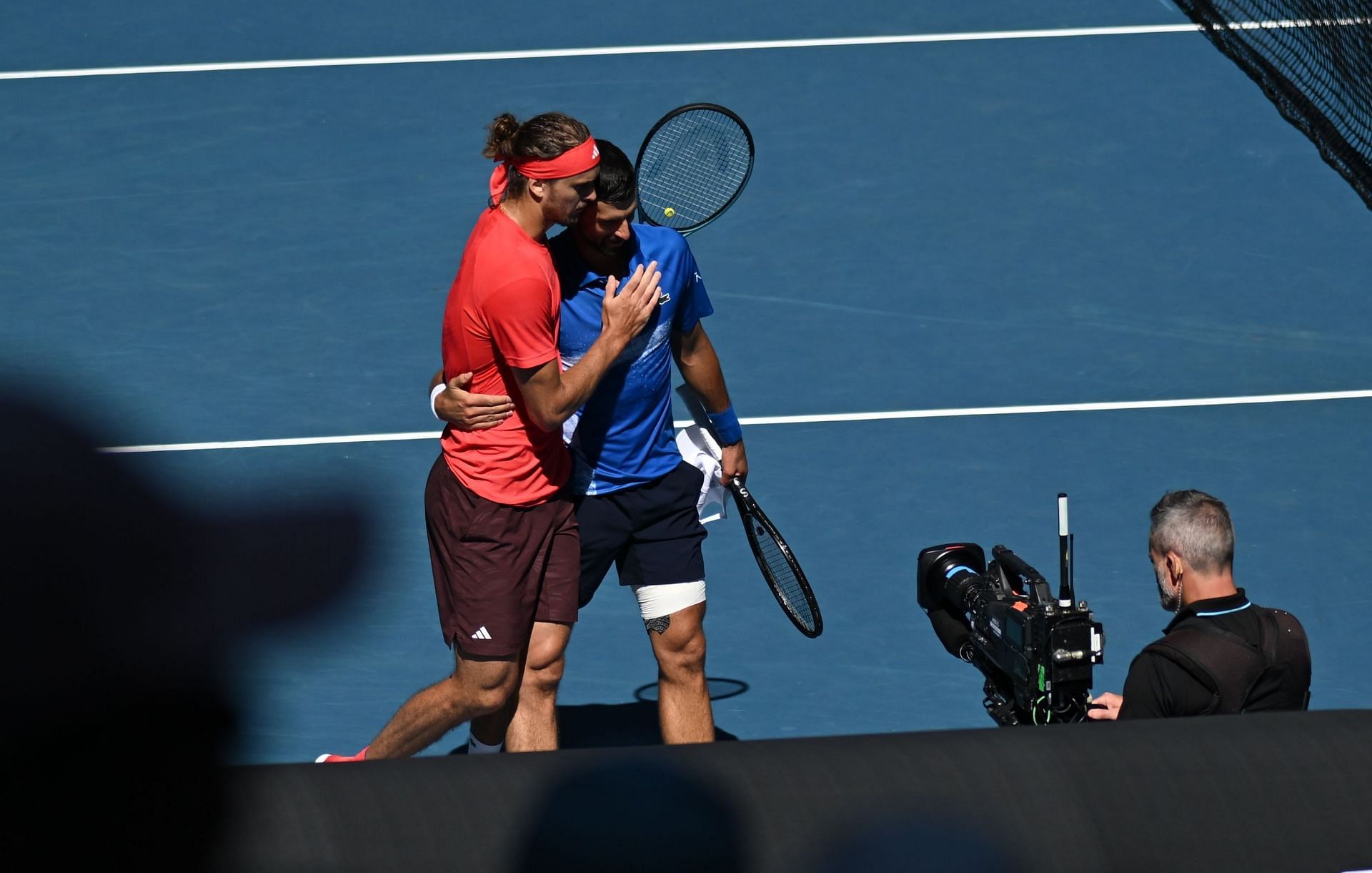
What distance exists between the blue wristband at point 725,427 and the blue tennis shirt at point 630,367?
0.18 metres

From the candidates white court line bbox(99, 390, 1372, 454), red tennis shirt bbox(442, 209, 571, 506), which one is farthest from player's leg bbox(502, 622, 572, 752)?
white court line bbox(99, 390, 1372, 454)

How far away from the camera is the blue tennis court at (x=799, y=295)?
5.48 metres

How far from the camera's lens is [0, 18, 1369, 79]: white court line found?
9.27 m

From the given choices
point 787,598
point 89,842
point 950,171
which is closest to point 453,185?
point 950,171

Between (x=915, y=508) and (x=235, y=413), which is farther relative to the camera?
(x=235, y=413)

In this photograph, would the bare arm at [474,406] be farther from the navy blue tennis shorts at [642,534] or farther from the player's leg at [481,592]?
the navy blue tennis shorts at [642,534]

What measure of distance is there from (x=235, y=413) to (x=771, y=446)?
2.20 m

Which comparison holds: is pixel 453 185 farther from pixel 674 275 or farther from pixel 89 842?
pixel 89 842

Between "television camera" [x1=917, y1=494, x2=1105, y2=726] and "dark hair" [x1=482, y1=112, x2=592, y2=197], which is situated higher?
"dark hair" [x1=482, y1=112, x2=592, y2=197]

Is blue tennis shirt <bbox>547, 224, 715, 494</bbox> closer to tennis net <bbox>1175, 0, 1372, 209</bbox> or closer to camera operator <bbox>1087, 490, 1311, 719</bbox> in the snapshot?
camera operator <bbox>1087, 490, 1311, 719</bbox>

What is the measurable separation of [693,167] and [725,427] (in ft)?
3.51

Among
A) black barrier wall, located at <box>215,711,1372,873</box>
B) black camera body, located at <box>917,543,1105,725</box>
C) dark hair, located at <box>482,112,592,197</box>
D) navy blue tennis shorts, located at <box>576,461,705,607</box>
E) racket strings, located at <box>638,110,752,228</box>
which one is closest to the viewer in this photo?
black barrier wall, located at <box>215,711,1372,873</box>

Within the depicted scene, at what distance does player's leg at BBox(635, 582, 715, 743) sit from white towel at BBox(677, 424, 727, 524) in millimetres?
274

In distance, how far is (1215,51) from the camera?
367 inches
